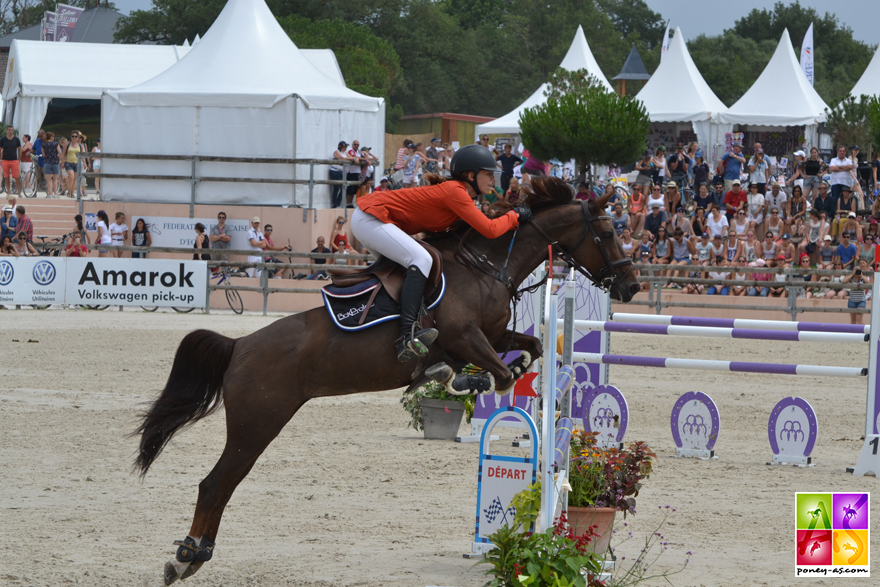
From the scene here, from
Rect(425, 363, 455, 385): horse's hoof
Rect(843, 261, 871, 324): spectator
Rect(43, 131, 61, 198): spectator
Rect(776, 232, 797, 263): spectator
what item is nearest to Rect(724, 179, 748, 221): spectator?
Rect(776, 232, 797, 263): spectator

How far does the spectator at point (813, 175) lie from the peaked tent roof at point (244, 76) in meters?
8.98

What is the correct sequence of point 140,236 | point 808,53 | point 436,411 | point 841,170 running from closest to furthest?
point 436,411 < point 841,170 < point 140,236 < point 808,53

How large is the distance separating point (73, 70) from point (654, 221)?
18.3 m

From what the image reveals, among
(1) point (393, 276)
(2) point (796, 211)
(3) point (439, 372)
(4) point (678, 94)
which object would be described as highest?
(4) point (678, 94)

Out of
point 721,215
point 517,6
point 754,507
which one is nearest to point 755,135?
point 721,215

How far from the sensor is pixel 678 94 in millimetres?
25281

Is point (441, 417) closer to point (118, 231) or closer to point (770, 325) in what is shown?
point (770, 325)

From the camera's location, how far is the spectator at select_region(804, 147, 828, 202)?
61.4ft

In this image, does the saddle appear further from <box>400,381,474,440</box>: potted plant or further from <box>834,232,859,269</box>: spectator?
<box>834,232,859,269</box>: spectator

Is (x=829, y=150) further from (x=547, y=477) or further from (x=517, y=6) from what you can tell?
(x=517, y=6)

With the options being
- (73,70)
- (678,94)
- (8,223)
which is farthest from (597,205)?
(73,70)

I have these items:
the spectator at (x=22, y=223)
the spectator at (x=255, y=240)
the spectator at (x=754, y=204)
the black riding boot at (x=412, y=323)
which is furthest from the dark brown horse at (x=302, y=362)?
the spectator at (x=22, y=223)

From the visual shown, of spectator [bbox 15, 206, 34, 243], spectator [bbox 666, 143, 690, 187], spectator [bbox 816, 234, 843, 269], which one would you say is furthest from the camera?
spectator [bbox 666, 143, 690, 187]

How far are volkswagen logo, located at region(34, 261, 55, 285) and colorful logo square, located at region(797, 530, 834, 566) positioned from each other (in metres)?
14.9
